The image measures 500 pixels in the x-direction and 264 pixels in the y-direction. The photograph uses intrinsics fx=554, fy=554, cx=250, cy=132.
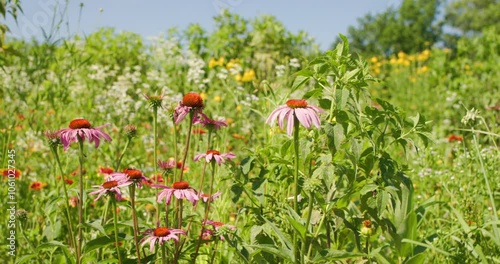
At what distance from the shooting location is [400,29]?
3831 cm

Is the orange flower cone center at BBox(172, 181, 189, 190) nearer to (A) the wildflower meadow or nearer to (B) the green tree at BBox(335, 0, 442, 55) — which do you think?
(A) the wildflower meadow

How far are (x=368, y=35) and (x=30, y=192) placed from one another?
41.5 metres

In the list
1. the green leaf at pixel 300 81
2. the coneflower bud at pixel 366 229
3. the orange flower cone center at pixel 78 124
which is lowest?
the coneflower bud at pixel 366 229

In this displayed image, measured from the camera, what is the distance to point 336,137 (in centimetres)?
150

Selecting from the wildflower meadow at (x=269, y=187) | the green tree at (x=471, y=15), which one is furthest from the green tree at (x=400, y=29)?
the wildflower meadow at (x=269, y=187)

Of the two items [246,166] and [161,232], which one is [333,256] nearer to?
[246,166]

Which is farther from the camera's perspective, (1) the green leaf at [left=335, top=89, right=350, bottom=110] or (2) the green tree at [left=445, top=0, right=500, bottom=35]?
(2) the green tree at [left=445, top=0, right=500, bottom=35]

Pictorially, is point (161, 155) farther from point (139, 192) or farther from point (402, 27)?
point (402, 27)

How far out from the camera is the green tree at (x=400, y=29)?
3800cm

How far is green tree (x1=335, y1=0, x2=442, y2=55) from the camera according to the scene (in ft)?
125

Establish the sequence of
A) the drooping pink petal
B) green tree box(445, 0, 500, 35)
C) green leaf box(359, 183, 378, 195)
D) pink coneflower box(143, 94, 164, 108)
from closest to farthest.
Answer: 1. the drooping pink petal
2. green leaf box(359, 183, 378, 195)
3. pink coneflower box(143, 94, 164, 108)
4. green tree box(445, 0, 500, 35)

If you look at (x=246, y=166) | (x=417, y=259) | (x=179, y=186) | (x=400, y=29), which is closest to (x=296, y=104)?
(x=246, y=166)

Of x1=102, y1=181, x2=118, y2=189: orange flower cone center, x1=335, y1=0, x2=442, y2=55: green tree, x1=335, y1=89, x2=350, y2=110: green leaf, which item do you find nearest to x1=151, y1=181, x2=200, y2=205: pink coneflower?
x1=102, y1=181, x2=118, y2=189: orange flower cone center

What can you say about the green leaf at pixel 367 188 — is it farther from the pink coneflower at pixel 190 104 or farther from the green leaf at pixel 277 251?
the pink coneflower at pixel 190 104
